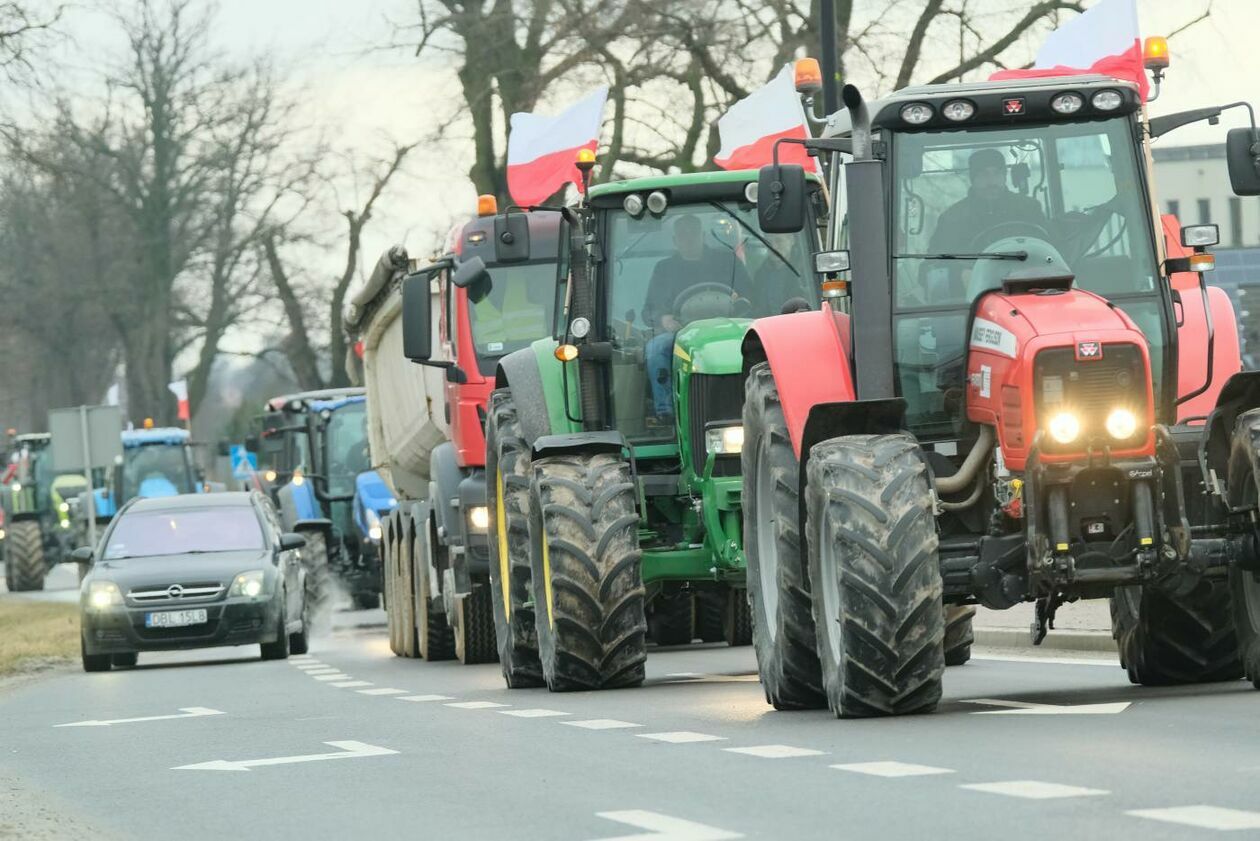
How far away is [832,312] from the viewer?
12977 millimetres

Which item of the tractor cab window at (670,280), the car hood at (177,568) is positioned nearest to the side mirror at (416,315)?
the tractor cab window at (670,280)

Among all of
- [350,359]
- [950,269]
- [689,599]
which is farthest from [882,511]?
[350,359]

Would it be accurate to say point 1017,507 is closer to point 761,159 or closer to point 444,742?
point 444,742

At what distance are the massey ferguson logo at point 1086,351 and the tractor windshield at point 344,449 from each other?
88.3 feet

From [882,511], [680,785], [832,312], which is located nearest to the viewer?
[680,785]

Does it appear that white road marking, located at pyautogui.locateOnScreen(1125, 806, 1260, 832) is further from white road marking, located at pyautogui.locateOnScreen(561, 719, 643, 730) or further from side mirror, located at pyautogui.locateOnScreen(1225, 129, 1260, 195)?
white road marking, located at pyautogui.locateOnScreen(561, 719, 643, 730)

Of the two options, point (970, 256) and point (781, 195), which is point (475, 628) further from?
point (781, 195)

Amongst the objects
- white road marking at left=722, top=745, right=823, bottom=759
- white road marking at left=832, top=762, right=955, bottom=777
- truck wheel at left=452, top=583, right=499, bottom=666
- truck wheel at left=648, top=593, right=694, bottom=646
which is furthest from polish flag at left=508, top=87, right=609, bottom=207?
white road marking at left=832, top=762, right=955, bottom=777

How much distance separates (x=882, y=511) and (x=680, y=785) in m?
1.97

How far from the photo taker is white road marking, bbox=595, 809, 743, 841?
7.95m

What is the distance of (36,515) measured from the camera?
5356 centimetres

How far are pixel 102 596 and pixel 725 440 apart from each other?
10.3 m

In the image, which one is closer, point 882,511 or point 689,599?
point 882,511

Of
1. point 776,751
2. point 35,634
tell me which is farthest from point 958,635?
point 35,634
